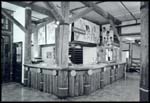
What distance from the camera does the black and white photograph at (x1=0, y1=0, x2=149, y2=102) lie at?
512 cm

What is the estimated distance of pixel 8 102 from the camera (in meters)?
4.70

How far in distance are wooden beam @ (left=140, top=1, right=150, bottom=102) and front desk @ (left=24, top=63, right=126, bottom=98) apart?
2284 millimetres

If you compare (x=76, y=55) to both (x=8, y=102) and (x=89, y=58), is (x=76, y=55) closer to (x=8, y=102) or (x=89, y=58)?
(x=89, y=58)

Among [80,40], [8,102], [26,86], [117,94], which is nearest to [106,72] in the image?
[117,94]

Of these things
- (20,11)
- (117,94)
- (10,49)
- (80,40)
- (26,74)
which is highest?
(20,11)

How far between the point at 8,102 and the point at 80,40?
199 inches

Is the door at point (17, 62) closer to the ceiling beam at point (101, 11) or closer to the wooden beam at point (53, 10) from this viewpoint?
the wooden beam at point (53, 10)

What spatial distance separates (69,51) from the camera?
820cm

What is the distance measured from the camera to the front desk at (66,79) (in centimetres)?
520

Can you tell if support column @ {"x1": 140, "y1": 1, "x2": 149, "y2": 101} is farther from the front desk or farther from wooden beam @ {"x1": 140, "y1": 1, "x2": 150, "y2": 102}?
the front desk

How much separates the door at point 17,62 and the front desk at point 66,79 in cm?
88

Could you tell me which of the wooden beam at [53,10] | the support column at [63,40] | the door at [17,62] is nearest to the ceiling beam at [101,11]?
the support column at [63,40]

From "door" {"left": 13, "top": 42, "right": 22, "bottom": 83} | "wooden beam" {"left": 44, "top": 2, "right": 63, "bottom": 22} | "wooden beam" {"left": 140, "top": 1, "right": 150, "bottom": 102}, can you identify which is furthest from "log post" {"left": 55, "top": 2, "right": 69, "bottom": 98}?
"door" {"left": 13, "top": 42, "right": 22, "bottom": 83}

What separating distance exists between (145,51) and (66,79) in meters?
2.87
